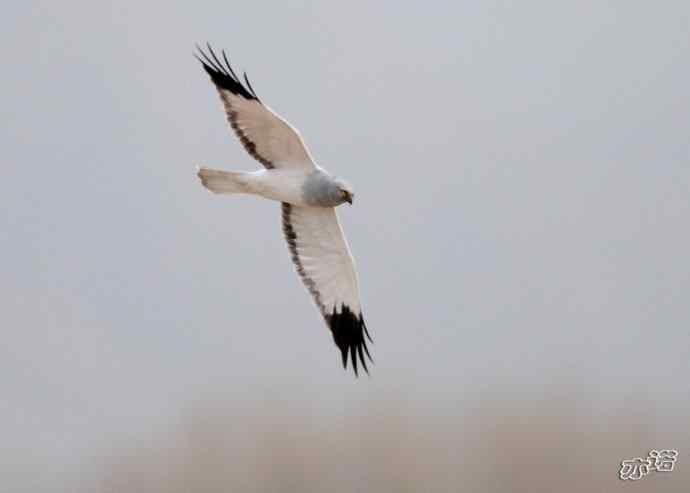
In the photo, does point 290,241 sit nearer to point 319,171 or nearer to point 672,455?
point 319,171

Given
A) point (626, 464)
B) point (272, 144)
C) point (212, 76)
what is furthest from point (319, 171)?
point (626, 464)

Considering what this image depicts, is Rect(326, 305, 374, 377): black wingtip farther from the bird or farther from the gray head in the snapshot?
the gray head

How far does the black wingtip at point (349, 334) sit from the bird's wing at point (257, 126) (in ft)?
2.45

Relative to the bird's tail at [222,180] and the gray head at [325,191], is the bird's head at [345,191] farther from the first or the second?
the bird's tail at [222,180]

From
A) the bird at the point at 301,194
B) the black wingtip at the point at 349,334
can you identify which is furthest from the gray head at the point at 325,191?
the black wingtip at the point at 349,334

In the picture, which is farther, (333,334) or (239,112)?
(333,334)

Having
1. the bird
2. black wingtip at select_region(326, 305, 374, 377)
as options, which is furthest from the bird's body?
black wingtip at select_region(326, 305, 374, 377)

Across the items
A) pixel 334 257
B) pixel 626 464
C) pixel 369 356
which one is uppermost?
pixel 334 257

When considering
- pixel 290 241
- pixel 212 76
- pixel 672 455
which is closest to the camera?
pixel 212 76

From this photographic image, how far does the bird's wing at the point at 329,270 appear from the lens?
5.67m

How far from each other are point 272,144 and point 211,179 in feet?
0.97

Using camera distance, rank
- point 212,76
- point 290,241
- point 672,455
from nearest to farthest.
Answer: point 212,76 → point 290,241 → point 672,455

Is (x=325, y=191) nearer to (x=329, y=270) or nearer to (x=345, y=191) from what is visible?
(x=345, y=191)

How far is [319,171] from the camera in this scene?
545 cm
